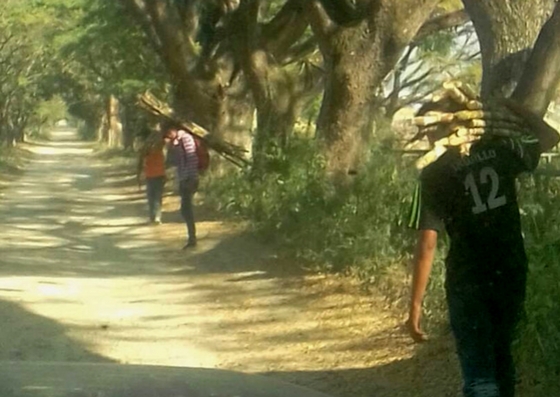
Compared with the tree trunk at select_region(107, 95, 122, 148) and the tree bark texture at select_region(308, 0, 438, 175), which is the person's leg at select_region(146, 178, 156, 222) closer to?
the tree bark texture at select_region(308, 0, 438, 175)

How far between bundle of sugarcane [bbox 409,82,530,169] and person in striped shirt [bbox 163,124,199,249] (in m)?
10.4

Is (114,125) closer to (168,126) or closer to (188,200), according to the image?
(168,126)

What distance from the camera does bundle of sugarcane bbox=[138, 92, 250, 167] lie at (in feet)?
59.4

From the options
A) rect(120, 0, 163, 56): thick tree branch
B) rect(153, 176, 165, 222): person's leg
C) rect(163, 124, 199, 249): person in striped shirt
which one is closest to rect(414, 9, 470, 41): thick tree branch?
rect(120, 0, 163, 56): thick tree branch

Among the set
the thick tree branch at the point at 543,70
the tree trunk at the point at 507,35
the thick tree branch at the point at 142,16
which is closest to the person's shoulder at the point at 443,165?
the thick tree branch at the point at 543,70

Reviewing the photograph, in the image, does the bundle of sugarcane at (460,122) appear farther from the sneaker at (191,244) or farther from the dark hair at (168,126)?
the dark hair at (168,126)

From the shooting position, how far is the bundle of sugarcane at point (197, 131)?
18.1m

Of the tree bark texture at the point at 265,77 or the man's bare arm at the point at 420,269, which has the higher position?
the tree bark texture at the point at 265,77

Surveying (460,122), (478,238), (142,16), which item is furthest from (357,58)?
(478,238)

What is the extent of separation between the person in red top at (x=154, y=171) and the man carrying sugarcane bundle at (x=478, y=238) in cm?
1385

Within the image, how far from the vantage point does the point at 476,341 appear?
215 inches

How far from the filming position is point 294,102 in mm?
19984

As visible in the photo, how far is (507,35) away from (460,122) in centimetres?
412

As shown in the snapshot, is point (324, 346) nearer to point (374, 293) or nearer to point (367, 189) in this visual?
point (374, 293)
